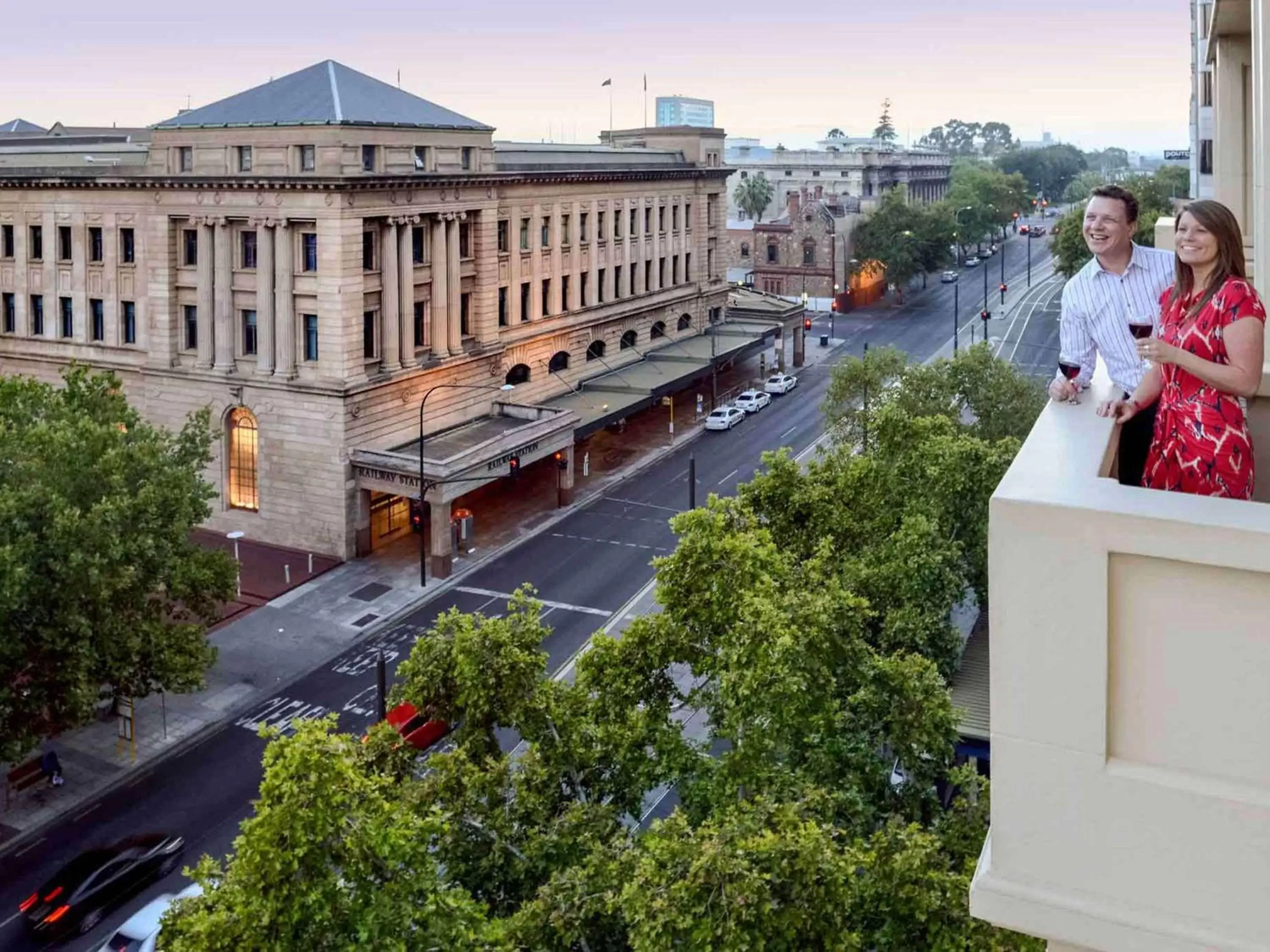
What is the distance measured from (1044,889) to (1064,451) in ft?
7.24

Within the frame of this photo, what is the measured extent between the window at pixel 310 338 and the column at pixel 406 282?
12.9ft

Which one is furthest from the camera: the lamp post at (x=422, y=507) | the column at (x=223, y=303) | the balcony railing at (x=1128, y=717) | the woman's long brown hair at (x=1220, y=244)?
the column at (x=223, y=303)

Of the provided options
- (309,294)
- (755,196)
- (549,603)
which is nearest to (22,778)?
(549,603)

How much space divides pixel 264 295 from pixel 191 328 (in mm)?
5439

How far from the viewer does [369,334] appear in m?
49.5

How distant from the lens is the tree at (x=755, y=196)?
13675 centimetres

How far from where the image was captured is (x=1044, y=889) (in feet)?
18.1

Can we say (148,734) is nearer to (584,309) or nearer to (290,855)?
(290,855)

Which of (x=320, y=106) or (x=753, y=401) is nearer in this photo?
(x=320, y=106)

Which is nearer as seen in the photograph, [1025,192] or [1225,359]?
[1225,359]

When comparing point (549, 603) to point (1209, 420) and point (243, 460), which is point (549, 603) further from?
point (1209, 420)

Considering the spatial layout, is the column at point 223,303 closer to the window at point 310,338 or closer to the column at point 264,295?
the column at point 264,295

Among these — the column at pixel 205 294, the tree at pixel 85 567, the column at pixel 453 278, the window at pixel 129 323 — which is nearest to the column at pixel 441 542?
the column at pixel 453 278

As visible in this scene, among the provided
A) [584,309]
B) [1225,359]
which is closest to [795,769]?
[1225,359]
